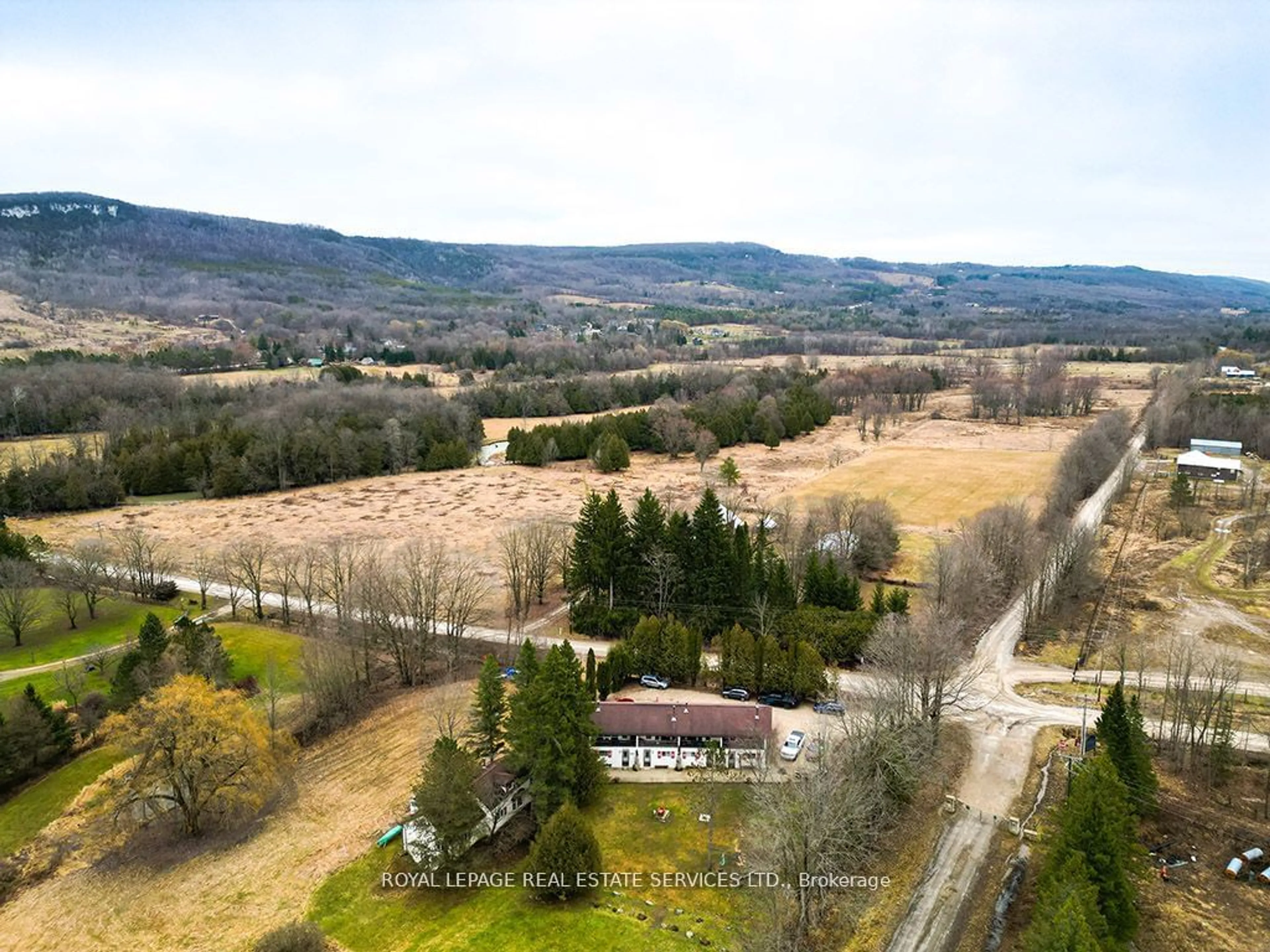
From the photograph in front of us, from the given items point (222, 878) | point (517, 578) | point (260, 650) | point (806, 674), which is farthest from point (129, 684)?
point (806, 674)

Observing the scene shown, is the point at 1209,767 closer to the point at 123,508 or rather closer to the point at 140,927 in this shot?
the point at 140,927

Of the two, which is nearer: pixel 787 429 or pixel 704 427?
pixel 704 427

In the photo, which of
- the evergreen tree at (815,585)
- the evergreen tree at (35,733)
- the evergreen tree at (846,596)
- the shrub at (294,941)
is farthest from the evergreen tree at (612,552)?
the evergreen tree at (35,733)

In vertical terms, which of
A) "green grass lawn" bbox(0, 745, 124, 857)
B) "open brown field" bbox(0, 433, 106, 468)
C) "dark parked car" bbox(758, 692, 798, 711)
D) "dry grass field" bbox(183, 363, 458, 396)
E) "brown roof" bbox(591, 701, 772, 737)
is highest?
Answer: "dry grass field" bbox(183, 363, 458, 396)

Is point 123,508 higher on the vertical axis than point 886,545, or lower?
lower

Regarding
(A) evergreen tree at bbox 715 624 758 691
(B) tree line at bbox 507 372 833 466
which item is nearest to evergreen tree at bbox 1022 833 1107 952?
(A) evergreen tree at bbox 715 624 758 691

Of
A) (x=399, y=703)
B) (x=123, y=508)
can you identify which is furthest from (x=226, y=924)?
(x=123, y=508)

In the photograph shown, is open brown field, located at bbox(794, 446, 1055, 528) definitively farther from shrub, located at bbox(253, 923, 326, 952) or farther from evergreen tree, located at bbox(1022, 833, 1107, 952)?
shrub, located at bbox(253, 923, 326, 952)
